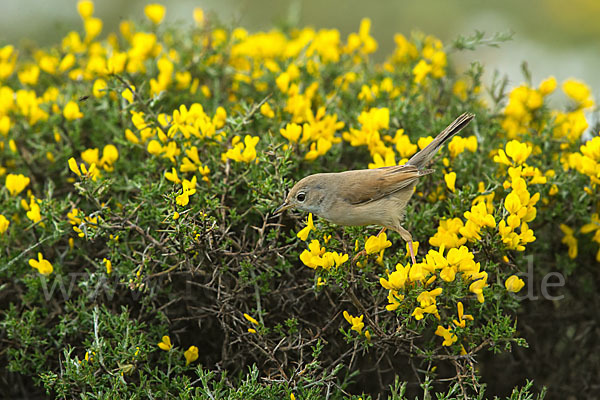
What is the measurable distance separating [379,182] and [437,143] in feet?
1.12

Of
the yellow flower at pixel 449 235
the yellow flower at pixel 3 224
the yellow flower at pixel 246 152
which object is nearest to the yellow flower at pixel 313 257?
the yellow flower at pixel 449 235

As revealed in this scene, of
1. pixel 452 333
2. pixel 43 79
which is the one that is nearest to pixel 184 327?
pixel 452 333

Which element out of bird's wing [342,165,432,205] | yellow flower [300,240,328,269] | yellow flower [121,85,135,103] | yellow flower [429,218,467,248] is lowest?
yellow flower [429,218,467,248]

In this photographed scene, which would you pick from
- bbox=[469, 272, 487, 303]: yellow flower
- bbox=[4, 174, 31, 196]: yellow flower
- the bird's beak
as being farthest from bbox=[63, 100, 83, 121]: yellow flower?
bbox=[469, 272, 487, 303]: yellow flower

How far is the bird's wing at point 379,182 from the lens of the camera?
2.91m

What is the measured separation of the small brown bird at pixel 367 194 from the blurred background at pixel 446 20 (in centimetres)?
466

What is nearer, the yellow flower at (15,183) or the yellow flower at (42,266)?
the yellow flower at (42,266)

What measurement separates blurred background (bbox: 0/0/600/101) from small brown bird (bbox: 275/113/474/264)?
4.66 meters

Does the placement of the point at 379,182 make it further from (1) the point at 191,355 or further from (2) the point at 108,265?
(2) the point at 108,265

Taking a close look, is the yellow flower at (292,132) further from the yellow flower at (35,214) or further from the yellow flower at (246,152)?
the yellow flower at (35,214)

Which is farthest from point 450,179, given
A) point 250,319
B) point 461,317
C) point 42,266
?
point 42,266

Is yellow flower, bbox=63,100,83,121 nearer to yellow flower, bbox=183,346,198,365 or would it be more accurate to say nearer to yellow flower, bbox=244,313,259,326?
yellow flower, bbox=183,346,198,365

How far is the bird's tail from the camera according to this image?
3.07 metres

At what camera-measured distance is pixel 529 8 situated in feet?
31.0
